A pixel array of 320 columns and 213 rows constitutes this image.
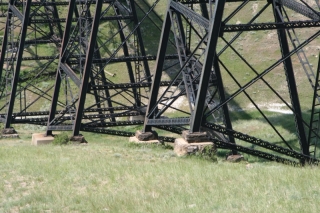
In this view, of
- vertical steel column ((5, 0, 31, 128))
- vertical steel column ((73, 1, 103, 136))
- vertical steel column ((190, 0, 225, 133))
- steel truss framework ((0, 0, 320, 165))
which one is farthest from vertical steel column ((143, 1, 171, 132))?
vertical steel column ((5, 0, 31, 128))

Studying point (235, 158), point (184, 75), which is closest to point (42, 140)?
point (235, 158)

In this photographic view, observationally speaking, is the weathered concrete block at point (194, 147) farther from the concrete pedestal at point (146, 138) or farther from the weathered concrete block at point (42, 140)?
the weathered concrete block at point (42, 140)

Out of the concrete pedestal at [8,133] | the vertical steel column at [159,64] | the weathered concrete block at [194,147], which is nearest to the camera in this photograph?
the weathered concrete block at [194,147]

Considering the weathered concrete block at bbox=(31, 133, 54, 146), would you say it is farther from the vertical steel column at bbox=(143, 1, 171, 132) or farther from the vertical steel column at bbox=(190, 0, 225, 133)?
the vertical steel column at bbox=(190, 0, 225, 133)

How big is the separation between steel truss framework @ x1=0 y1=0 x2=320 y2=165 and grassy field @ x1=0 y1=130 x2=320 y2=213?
231 centimetres

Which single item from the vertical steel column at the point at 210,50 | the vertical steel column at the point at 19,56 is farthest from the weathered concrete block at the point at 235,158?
the vertical steel column at the point at 19,56

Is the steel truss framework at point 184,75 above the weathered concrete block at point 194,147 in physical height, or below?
above

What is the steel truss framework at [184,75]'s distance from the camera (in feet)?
47.9

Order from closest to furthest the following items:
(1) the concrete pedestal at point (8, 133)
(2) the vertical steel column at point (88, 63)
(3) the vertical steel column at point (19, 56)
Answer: (2) the vertical steel column at point (88, 63) < (3) the vertical steel column at point (19, 56) < (1) the concrete pedestal at point (8, 133)

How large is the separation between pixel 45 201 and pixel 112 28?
29.3 meters

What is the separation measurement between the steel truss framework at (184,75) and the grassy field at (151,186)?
2310mm

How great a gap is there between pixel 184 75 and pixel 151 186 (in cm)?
516

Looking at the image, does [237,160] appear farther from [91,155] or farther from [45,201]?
[45,201]

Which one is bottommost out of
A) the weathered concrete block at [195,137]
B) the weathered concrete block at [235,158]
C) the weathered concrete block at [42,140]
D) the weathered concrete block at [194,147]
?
the weathered concrete block at [235,158]
